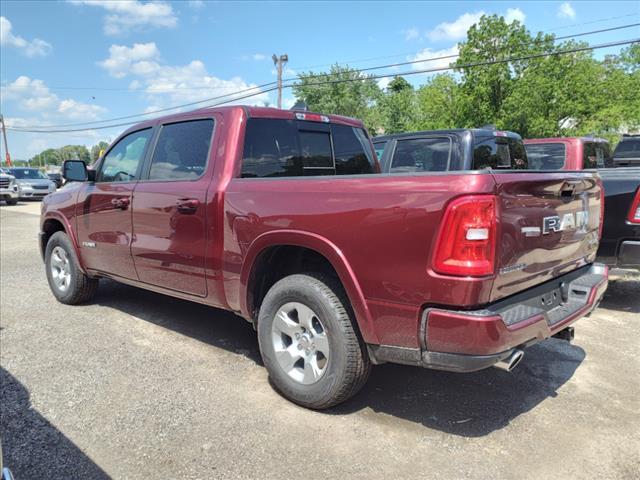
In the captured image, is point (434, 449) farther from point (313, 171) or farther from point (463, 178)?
point (313, 171)

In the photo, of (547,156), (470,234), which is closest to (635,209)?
(547,156)

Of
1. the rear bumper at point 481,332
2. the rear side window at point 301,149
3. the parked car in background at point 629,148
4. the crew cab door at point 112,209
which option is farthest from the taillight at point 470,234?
the parked car in background at point 629,148

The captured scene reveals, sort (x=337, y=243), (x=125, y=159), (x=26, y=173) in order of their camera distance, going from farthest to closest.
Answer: (x=26, y=173), (x=125, y=159), (x=337, y=243)

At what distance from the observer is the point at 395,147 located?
6.53 m

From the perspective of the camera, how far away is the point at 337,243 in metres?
2.83

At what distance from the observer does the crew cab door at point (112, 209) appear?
4.45 m

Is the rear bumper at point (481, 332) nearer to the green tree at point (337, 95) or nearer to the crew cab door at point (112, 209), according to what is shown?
the crew cab door at point (112, 209)

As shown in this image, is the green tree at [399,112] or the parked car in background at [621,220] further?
the green tree at [399,112]

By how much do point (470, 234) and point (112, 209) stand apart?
3458mm

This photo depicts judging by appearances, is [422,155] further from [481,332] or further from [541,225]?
[481,332]

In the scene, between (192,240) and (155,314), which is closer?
(192,240)

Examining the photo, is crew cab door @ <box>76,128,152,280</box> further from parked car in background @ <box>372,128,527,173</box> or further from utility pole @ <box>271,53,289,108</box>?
utility pole @ <box>271,53,289,108</box>

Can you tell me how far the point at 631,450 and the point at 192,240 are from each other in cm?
311

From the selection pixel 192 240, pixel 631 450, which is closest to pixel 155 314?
pixel 192 240
